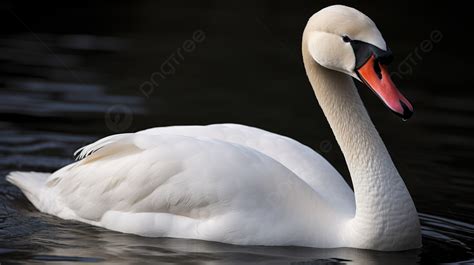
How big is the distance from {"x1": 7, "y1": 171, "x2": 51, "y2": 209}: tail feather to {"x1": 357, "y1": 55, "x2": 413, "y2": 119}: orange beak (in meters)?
2.81

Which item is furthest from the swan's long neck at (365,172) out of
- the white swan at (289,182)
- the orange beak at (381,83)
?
the orange beak at (381,83)

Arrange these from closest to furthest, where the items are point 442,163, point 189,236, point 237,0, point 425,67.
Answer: point 189,236 → point 442,163 → point 425,67 → point 237,0

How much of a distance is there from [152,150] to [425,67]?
27.9ft

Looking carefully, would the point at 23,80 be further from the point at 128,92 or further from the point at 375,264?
the point at 375,264

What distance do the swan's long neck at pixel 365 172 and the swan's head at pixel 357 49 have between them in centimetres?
24

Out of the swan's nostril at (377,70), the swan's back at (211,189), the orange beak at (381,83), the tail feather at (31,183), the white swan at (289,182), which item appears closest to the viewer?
the orange beak at (381,83)

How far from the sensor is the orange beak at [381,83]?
22.7 feet

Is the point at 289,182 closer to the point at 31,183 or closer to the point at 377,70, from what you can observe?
the point at 377,70

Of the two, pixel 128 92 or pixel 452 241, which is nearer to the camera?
pixel 452 241

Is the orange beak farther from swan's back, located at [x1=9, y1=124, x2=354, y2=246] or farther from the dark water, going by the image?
the dark water

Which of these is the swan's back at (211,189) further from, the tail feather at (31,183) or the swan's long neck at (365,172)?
the tail feather at (31,183)

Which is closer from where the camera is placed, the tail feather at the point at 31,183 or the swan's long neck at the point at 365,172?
the swan's long neck at the point at 365,172

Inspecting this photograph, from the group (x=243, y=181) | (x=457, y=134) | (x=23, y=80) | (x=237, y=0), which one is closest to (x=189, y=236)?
(x=243, y=181)

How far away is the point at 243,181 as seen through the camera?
736 cm
